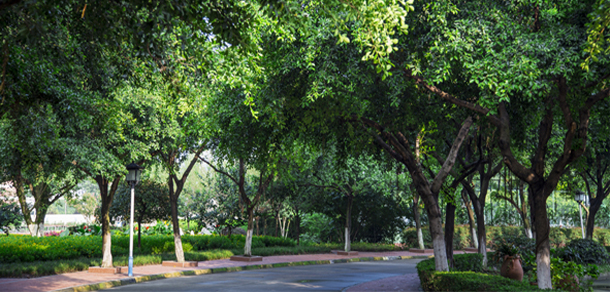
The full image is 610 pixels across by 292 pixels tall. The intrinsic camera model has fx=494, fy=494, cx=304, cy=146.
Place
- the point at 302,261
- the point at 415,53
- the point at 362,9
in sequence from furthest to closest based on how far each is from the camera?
the point at 302,261 < the point at 415,53 < the point at 362,9

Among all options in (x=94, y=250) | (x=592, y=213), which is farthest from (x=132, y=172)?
(x=592, y=213)

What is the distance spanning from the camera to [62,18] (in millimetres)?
8734

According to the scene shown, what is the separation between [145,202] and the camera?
25766 millimetres

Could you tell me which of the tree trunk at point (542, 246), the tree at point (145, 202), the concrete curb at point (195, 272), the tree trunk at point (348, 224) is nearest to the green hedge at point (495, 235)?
the concrete curb at point (195, 272)

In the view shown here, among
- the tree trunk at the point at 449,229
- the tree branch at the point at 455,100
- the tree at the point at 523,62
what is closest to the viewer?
the tree at the point at 523,62

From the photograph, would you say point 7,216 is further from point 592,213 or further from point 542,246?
point 592,213

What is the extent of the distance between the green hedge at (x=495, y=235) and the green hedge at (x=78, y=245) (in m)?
13.4

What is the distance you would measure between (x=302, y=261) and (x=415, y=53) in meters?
16.8

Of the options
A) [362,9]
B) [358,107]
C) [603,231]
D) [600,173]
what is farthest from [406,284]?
[603,231]

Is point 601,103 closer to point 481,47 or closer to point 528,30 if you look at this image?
point 528,30

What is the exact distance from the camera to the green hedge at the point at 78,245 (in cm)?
1898

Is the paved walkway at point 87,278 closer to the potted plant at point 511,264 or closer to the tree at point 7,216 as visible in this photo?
the potted plant at point 511,264

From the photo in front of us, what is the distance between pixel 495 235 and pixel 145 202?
30148 millimetres

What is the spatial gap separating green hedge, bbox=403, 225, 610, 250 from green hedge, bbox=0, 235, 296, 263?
13427mm
